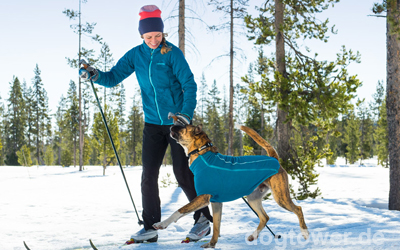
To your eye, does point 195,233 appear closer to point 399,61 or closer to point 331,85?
point 399,61

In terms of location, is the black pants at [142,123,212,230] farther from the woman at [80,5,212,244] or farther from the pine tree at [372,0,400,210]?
the pine tree at [372,0,400,210]

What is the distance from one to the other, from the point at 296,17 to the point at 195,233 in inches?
344

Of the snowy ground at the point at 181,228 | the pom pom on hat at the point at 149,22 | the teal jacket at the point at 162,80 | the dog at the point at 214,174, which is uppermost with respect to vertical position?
the pom pom on hat at the point at 149,22

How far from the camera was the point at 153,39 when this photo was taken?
10.9 feet

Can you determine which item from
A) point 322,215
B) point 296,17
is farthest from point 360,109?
point 322,215

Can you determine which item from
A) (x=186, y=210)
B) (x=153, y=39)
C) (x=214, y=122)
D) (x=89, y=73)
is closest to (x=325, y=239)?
(x=186, y=210)

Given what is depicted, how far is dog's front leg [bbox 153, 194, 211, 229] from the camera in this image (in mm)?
2438

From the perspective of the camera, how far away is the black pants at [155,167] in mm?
3553

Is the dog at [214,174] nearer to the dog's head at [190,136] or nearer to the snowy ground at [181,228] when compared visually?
the dog's head at [190,136]

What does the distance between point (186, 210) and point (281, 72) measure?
7.74 metres

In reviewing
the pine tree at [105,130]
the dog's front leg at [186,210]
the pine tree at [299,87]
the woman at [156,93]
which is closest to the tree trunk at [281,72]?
the pine tree at [299,87]

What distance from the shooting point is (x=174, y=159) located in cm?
360

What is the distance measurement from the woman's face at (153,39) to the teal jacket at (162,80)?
6 centimetres

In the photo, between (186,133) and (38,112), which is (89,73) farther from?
(38,112)
